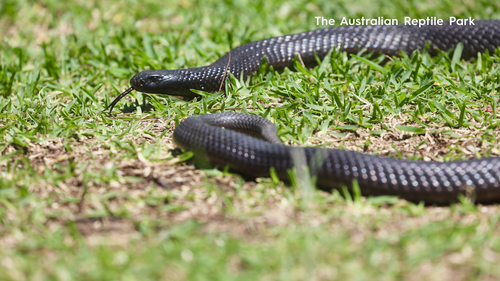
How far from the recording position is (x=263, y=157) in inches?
126

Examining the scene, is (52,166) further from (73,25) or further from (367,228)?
(73,25)

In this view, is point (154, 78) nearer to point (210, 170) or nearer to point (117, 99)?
point (117, 99)

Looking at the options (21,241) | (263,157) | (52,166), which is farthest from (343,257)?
(52,166)

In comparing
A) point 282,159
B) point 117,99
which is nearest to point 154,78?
point 117,99

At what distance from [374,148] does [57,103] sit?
295cm

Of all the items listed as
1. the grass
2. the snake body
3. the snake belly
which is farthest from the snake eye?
the snake belly

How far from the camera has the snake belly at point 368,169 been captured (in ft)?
9.75

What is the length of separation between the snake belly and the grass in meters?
0.09

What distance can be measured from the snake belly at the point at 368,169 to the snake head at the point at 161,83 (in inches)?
57.4

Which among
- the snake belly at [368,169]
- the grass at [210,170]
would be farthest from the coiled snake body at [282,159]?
the grass at [210,170]

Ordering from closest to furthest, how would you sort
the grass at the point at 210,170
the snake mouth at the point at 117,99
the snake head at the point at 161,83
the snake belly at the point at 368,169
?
the grass at the point at 210,170
the snake belly at the point at 368,169
the snake mouth at the point at 117,99
the snake head at the point at 161,83

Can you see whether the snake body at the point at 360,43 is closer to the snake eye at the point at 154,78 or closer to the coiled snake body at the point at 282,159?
the coiled snake body at the point at 282,159

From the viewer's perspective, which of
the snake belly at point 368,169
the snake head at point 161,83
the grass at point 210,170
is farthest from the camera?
the snake head at point 161,83

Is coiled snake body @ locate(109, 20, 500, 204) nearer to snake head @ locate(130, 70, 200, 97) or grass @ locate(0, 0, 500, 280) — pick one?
snake head @ locate(130, 70, 200, 97)
